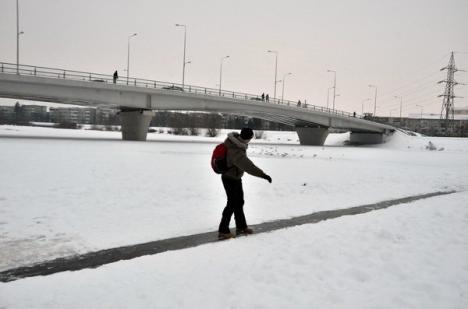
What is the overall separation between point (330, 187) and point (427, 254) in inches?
341

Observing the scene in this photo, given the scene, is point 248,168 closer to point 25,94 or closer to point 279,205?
point 279,205

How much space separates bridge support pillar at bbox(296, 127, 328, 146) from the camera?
6019 centimetres

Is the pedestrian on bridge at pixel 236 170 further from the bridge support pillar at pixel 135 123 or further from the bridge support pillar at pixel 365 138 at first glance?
the bridge support pillar at pixel 365 138

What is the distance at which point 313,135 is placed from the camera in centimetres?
6072

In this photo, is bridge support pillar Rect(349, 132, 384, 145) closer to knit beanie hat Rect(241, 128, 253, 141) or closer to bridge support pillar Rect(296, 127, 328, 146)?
bridge support pillar Rect(296, 127, 328, 146)

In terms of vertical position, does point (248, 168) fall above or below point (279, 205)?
above

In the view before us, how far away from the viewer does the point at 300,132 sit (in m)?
62.0

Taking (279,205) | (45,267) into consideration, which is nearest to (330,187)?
(279,205)

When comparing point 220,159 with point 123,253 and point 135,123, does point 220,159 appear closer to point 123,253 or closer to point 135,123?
point 123,253

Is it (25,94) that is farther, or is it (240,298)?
(25,94)

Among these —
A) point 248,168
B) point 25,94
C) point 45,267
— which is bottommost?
point 45,267

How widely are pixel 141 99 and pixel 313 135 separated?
29.6 meters

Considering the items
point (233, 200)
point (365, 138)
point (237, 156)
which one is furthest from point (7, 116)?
point (237, 156)

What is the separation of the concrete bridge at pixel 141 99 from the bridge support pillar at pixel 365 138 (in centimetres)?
477
